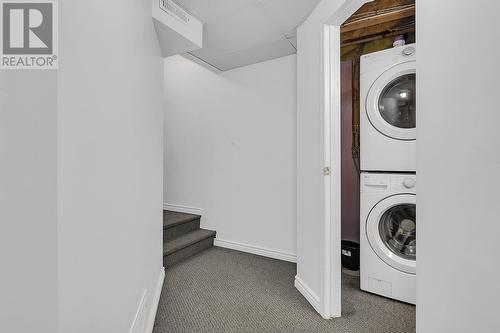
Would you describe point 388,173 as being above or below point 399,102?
below

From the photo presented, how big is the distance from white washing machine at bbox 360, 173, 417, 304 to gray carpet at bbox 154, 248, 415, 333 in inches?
5.0

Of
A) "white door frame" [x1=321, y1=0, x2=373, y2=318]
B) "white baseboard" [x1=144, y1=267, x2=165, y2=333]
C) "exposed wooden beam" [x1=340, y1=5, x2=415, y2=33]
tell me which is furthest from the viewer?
"exposed wooden beam" [x1=340, y1=5, x2=415, y2=33]

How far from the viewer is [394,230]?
196 centimetres

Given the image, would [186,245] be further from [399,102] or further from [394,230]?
[399,102]

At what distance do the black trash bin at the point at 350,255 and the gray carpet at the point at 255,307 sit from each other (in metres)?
0.11

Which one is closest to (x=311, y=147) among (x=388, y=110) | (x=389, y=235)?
(x=388, y=110)

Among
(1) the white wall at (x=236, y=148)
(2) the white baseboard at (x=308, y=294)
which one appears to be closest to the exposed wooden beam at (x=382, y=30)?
(1) the white wall at (x=236, y=148)

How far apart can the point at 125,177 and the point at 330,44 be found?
5.03 feet

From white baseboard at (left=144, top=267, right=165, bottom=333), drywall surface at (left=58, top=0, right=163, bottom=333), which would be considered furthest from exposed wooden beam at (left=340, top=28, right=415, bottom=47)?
white baseboard at (left=144, top=267, right=165, bottom=333)

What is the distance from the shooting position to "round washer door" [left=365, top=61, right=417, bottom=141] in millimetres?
1835

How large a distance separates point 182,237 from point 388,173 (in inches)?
88.2

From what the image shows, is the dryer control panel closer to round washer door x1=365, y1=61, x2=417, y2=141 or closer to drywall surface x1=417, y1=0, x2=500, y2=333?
round washer door x1=365, y1=61, x2=417, y2=141

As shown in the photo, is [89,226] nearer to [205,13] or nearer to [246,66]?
[205,13]

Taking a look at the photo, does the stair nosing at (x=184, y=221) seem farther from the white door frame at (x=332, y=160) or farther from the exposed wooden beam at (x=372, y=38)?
the exposed wooden beam at (x=372, y=38)
